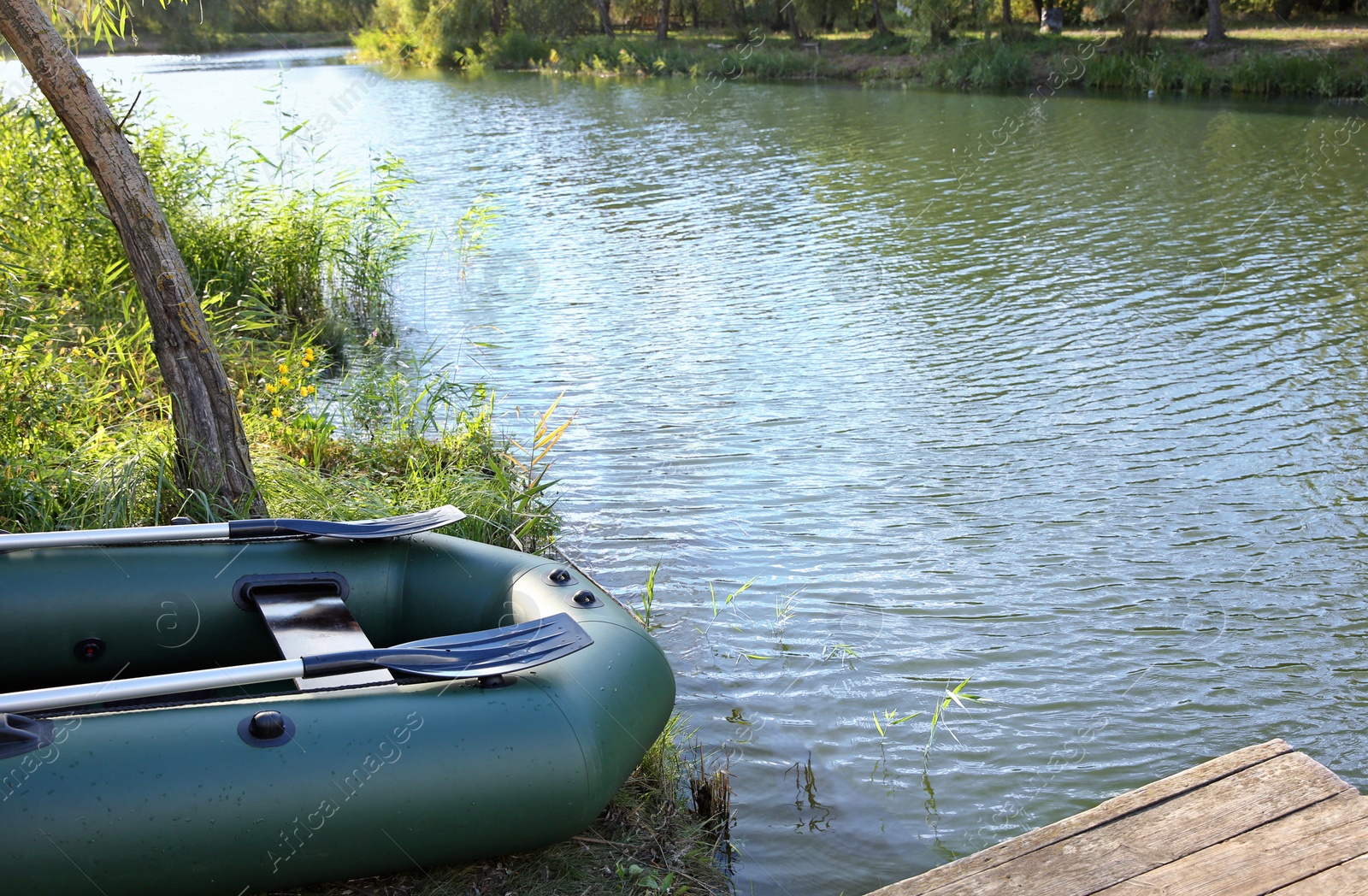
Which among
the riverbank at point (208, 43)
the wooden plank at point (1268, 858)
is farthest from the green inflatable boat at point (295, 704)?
the riverbank at point (208, 43)

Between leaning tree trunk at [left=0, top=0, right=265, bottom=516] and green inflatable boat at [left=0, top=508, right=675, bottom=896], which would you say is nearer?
green inflatable boat at [left=0, top=508, right=675, bottom=896]

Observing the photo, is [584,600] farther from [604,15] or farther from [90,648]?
[604,15]

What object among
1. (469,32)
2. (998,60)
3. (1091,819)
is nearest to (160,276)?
(1091,819)

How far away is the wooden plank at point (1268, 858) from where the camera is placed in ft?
7.18

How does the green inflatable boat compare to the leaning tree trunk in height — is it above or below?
below

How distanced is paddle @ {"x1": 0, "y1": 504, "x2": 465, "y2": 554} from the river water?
1.06m

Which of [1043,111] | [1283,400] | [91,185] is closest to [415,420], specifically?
[91,185]

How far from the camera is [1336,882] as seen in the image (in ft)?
7.17

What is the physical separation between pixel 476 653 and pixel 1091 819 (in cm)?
147

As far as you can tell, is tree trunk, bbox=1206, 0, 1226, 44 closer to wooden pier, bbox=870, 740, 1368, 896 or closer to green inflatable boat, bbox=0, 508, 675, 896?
wooden pier, bbox=870, 740, 1368, 896

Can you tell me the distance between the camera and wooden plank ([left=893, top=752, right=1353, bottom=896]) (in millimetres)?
2227

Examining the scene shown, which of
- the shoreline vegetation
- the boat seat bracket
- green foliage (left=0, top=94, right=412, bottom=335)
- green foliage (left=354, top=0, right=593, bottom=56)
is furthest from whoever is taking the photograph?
green foliage (left=354, top=0, right=593, bottom=56)

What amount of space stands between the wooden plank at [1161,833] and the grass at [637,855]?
539 millimetres

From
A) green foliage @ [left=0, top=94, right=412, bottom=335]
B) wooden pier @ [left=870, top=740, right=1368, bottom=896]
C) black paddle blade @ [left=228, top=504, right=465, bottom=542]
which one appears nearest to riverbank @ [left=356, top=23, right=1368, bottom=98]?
green foliage @ [left=0, top=94, right=412, bottom=335]
